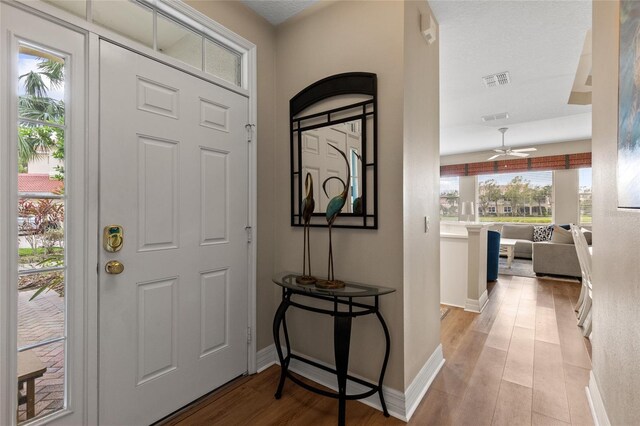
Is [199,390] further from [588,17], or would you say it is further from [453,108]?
[453,108]

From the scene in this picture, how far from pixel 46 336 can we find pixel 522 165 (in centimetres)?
854

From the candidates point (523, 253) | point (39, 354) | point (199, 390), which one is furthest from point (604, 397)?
point (523, 253)

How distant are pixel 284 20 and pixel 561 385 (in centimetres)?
323

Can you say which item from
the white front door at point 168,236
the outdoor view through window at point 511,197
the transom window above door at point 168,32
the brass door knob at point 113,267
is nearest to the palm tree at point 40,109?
the white front door at point 168,236

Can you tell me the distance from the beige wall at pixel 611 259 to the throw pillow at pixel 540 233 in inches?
229

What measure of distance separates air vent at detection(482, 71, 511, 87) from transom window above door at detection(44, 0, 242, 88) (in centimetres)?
266

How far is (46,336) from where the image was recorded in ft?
4.38

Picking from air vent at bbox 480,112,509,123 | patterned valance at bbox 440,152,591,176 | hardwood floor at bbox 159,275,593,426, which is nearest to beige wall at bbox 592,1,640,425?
hardwood floor at bbox 159,275,593,426

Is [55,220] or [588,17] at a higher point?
[588,17]

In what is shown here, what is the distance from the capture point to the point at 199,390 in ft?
6.12

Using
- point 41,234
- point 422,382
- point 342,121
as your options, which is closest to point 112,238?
point 41,234

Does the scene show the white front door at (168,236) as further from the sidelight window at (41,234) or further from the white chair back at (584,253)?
the white chair back at (584,253)

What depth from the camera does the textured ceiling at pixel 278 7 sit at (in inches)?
82.4

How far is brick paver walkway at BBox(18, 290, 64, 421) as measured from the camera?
1282mm
